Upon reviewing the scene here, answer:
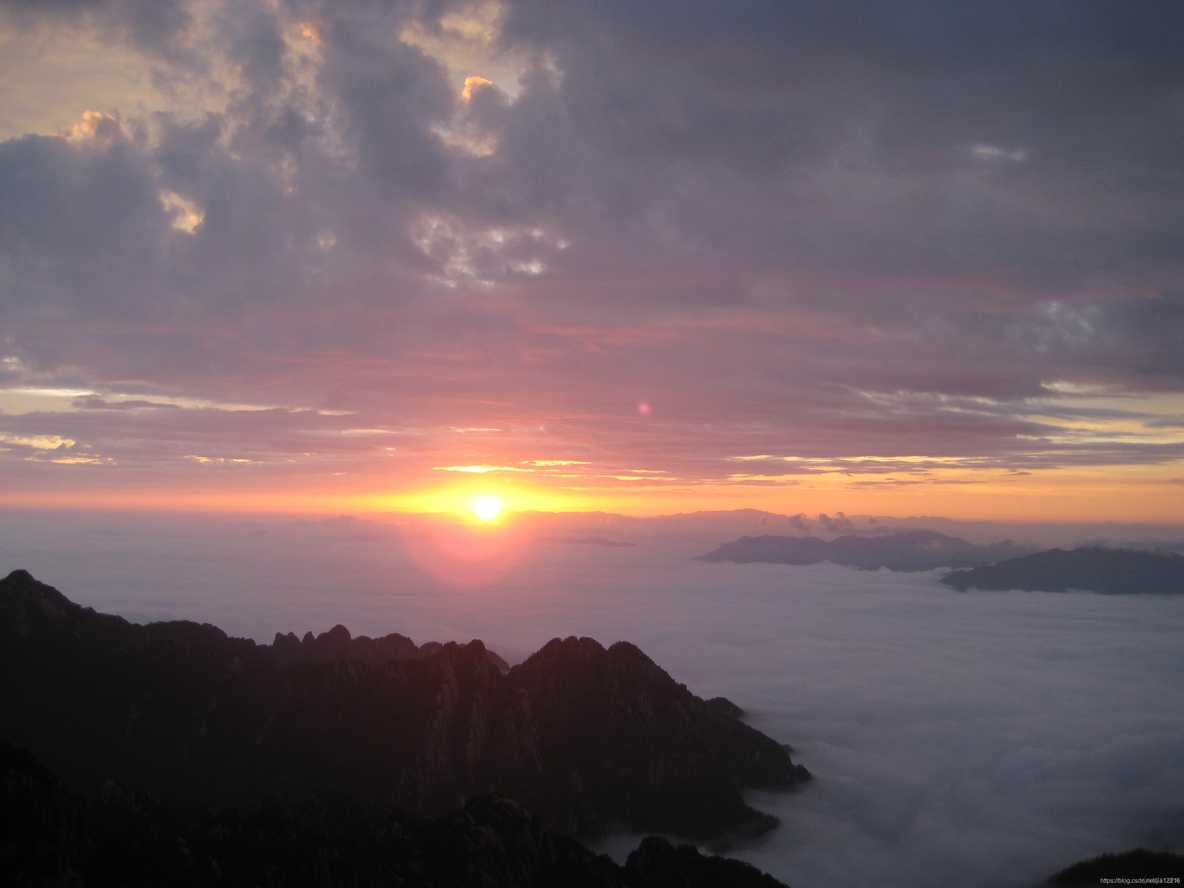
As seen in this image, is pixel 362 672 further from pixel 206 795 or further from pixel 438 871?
pixel 438 871

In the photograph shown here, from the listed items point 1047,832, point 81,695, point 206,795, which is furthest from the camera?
point 1047,832

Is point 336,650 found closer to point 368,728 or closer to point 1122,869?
point 368,728

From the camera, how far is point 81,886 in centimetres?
5953

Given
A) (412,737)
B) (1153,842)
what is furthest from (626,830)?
(1153,842)

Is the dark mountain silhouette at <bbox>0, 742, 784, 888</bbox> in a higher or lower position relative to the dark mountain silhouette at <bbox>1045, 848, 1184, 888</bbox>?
higher

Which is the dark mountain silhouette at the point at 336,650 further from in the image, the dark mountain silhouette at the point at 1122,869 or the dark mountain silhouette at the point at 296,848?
the dark mountain silhouette at the point at 1122,869

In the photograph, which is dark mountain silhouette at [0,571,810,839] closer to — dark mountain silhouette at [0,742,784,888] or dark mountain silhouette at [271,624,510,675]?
dark mountain silhouette at [271,624,510,675]

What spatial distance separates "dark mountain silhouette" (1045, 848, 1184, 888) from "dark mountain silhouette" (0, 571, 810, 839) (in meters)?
55.7

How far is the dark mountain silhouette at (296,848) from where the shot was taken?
60.9 metres

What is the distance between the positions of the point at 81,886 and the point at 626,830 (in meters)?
108

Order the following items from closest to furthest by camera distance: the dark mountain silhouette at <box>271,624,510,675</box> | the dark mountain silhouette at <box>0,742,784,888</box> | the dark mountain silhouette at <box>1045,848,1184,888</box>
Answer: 1. the dark mountain silhouette at <box>0,742,784,888</box>
2. the dark mountain silhouette at <box>1045,848,1184,888</box>
3. the dark mountain silhouette at <box>271,624,510,675</box>

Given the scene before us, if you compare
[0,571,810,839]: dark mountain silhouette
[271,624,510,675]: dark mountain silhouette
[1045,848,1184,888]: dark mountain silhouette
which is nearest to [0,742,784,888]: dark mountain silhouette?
[0,571,810,839]: dark mountain silhouette

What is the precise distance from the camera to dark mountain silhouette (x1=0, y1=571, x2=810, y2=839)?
12725 centimetres

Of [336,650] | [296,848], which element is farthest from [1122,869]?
[336,650]
